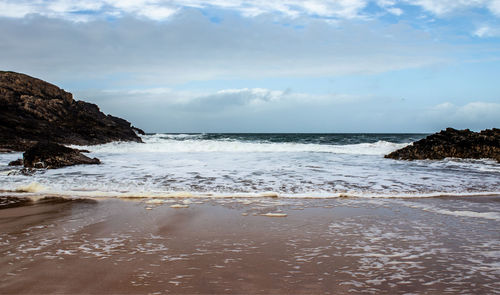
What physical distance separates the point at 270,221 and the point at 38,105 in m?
25.3

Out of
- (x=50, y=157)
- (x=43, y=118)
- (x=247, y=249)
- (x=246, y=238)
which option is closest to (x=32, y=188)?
(x=50, y=157)

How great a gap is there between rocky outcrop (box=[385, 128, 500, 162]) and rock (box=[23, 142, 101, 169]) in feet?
42.5

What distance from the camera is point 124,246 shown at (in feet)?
10.6

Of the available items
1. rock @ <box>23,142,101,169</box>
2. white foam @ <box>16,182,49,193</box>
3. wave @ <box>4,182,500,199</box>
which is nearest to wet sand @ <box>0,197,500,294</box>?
wave @ <box>4,182,500,199</box>

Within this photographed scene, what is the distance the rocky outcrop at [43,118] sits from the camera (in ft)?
65.8

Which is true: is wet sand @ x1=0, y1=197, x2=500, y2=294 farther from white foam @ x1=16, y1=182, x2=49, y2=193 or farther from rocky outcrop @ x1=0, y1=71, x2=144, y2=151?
rocky outcrop @ x1=0, y1=71, x2=144, y2=151

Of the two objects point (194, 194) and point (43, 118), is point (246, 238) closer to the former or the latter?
point (194, 194)

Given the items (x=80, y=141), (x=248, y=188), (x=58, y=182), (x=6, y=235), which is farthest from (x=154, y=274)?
(x=80, y=141)

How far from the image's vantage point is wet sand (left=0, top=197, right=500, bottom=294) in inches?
93.9

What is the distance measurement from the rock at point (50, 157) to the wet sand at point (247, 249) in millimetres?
4721

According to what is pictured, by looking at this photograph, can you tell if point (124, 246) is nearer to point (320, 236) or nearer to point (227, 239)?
point (227, 239)

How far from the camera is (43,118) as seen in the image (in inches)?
917

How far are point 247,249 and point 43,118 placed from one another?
24.8 metres

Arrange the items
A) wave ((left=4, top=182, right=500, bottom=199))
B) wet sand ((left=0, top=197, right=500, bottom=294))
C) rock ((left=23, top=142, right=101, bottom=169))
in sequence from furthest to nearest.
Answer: rock ((left=23, top=142, right=101, bottom=169)) < wave ((left=4, top=182, right=500, bottom=199)) < wet sand ((left=0, top=197, right=500, bottom=294))
